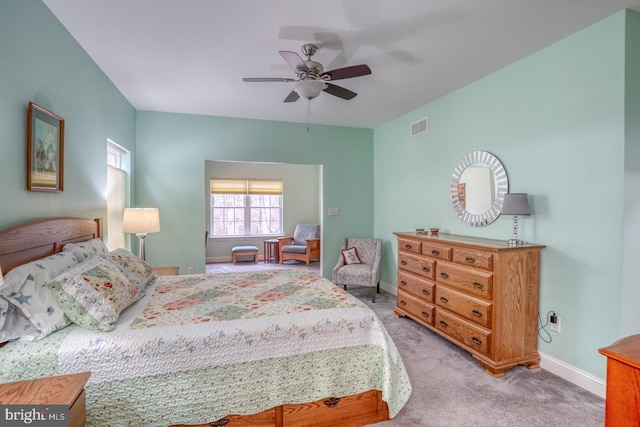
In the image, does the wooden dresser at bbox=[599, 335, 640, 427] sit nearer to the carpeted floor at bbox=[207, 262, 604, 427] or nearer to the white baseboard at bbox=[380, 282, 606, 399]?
the carpeted floor at bbox=[207, 262, 604, 427]

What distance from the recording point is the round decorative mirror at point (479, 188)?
295cm

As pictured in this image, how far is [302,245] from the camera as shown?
286 inches

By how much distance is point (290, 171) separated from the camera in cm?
781

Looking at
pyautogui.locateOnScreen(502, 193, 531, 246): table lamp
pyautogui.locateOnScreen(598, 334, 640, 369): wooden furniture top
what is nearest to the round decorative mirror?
pyautogui.locateOnScreen(502, 193, 531, 246): table lamp

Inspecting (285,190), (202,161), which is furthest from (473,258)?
(285,190)

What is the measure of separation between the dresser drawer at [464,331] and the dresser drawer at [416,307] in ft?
0.35

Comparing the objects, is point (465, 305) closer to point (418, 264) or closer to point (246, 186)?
point (418, 264)

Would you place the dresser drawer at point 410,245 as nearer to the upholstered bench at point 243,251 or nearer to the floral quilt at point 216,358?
the floral quilt at point 216,358

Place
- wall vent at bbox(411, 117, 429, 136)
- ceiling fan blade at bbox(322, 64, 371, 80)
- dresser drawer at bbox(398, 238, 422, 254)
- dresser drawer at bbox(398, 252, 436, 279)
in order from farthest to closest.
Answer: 1. wall vent at bbox(411, 117, 429, 136)
2. dresser drawer at bbox(398, 238, 422, 254)
3. dresser drawer at bbox(398, 252, 436, 279)
4. ceiling fan blade at bbox(322, 64, 371, 80)

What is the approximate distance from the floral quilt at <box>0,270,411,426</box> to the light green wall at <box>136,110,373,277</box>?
2.47m

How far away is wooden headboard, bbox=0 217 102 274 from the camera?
62.7 inches

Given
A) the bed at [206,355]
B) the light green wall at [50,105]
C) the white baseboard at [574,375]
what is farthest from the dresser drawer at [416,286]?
the light green wall at [50,105]

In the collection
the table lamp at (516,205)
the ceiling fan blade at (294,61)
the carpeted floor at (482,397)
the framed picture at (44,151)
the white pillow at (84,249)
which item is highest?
the ceiling fan blade at (294,61)

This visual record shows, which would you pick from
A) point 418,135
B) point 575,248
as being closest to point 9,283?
point 575,248
